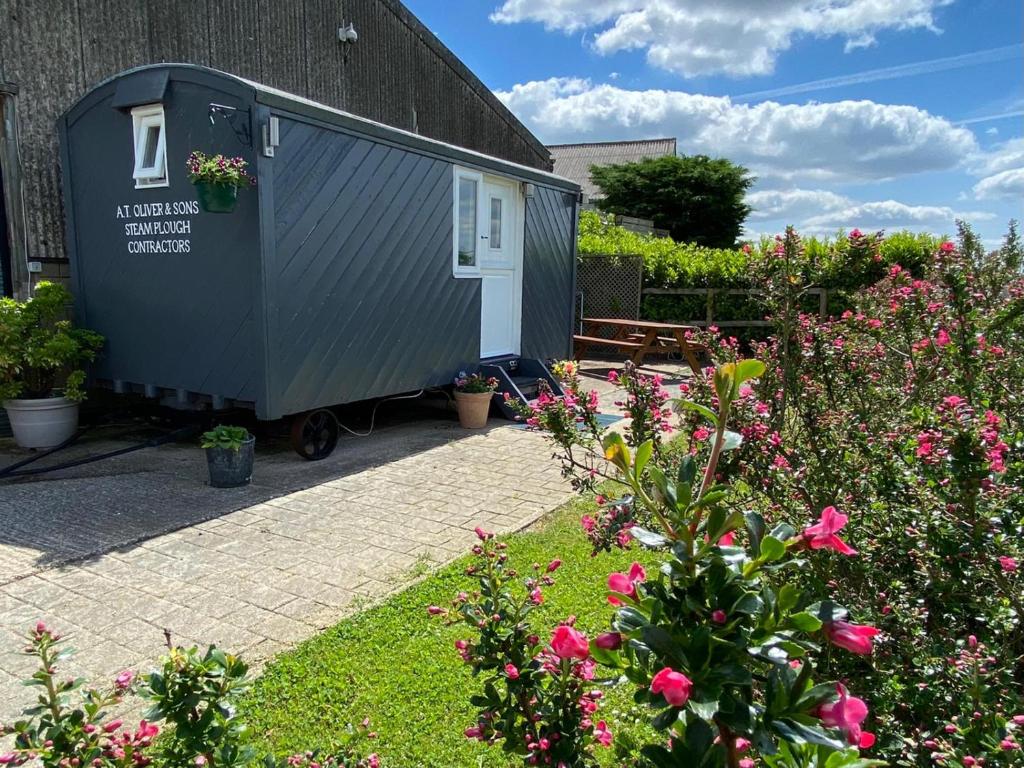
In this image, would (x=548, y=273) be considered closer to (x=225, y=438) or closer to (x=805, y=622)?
(x=225, y=438)

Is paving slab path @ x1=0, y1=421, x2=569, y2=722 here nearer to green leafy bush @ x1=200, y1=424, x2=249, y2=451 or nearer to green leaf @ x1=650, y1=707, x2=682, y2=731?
green leafy bush @ x1=200, y1=424, x2=249, y2=451

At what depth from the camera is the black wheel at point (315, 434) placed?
5.72m

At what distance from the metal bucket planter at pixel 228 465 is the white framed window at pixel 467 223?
303 cm

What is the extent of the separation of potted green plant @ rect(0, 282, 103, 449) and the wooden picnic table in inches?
247

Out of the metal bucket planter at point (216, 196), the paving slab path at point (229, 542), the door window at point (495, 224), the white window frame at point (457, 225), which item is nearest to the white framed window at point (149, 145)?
the metal bucket planter at point (216, 196)

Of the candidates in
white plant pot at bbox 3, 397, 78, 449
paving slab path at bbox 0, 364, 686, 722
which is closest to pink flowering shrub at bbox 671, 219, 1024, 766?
paving slab path at bbox 0, 364, 686, 722

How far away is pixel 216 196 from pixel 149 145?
4.41 ft

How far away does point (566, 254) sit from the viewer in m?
9.41

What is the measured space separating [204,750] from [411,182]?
18.8ft

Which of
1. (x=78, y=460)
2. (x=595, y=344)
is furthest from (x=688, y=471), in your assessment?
(x=595, y=344)

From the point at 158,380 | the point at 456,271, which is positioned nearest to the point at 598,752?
the point at 158,380

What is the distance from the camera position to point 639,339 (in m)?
11.7

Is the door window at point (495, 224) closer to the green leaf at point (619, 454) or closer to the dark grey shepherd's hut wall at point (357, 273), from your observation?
the dark grey shepherd's hut wall at point (357, 273)

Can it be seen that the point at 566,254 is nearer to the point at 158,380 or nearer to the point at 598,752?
the point at 158,380
